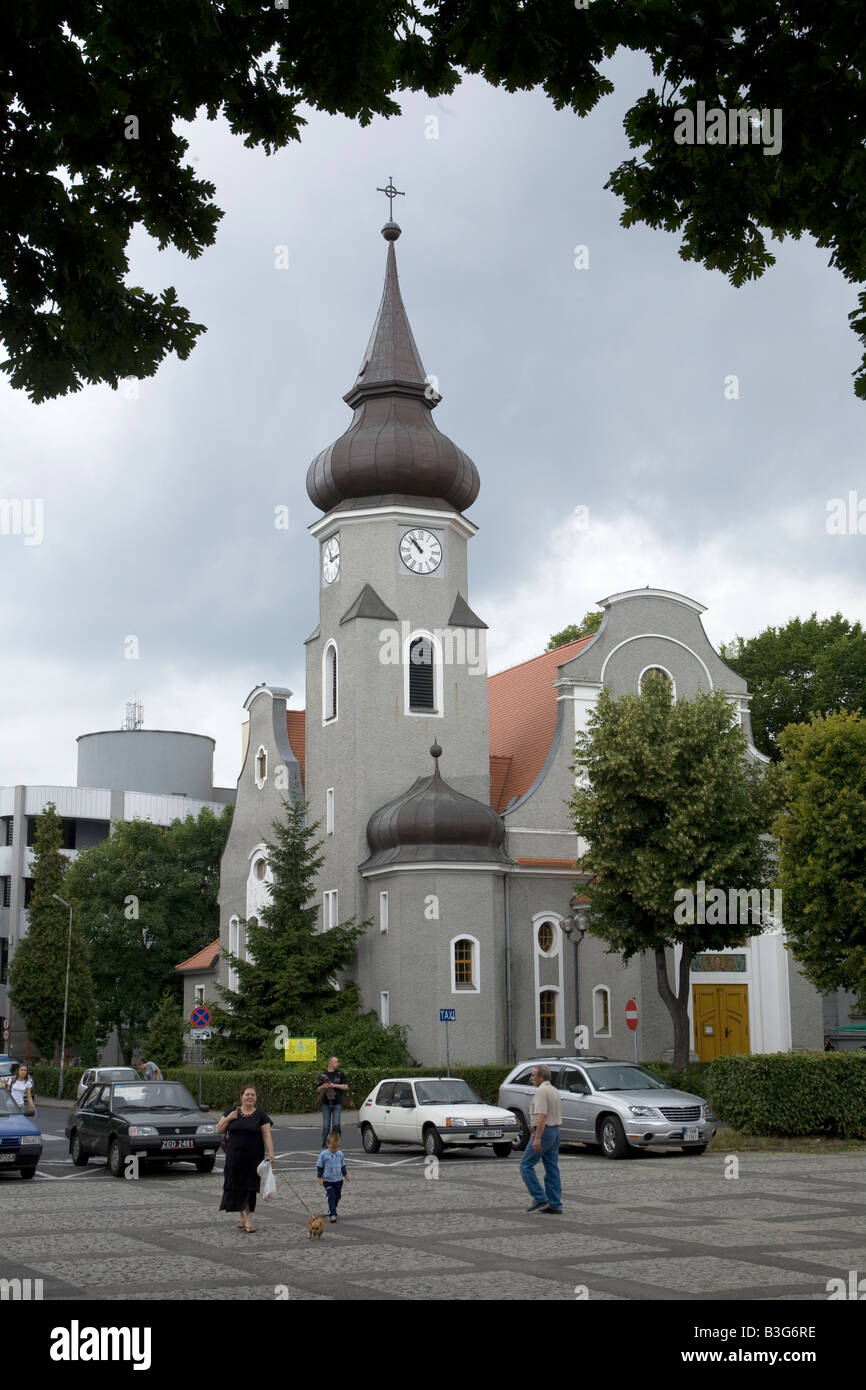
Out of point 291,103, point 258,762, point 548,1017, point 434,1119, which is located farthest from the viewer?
point 258,762

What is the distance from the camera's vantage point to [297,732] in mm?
48312

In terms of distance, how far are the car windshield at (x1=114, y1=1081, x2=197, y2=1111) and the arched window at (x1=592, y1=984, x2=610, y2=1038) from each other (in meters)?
17.7

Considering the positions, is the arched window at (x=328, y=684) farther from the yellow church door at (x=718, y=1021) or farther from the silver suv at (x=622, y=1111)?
the silver suv at (x=622, y=1111)

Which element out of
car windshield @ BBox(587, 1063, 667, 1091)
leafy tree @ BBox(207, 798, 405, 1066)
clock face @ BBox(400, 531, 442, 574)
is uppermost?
clock face @ BBox(400, 531, 442, 574)

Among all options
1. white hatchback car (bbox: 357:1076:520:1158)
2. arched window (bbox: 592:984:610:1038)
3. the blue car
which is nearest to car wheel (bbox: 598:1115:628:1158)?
white hatchback car (bbox: 357:1076:520:1158)

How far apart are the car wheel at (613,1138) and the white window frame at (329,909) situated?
18.1 metres

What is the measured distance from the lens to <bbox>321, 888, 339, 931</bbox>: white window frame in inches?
1641

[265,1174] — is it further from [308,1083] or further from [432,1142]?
[308,1083]

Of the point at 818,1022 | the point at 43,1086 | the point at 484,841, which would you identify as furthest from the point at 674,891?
the point at 43,1086

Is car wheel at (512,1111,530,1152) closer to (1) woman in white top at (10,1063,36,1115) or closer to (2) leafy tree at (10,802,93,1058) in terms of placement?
(1) woman in white top at (10,1063,36,1115)

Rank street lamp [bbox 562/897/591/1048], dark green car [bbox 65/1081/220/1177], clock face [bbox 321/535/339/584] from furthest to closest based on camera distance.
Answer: clock face [bbox 321/535/339/584] → street lamp [bbox 562/897/591/1048] → dark green car [bbox 65/1081/220/1177]

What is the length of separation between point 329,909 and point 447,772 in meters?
5.23

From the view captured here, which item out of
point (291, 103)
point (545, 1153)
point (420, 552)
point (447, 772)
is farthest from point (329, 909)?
point (291, 103)

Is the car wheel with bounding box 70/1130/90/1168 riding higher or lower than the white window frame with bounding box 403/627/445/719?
lower
